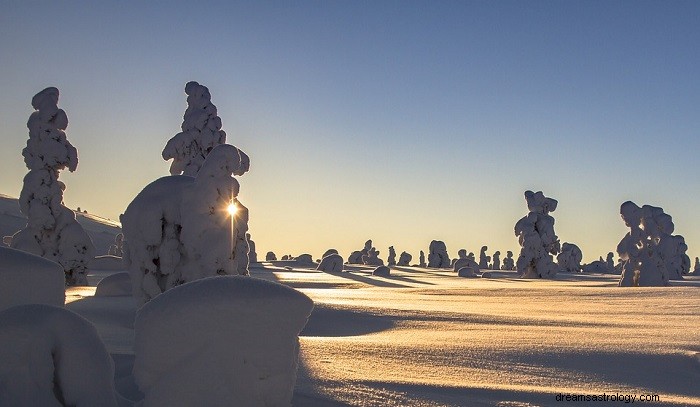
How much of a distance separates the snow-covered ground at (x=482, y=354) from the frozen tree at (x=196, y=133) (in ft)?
29.0

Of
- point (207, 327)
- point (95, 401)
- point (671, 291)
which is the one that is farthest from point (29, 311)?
point (671, 291)

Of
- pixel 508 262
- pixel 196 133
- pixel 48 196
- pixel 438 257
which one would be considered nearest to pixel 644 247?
pixel 196 133

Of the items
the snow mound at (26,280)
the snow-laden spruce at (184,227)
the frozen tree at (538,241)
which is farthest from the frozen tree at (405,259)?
the snow mound at (26,280)

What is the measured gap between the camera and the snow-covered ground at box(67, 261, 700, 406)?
15.6ft

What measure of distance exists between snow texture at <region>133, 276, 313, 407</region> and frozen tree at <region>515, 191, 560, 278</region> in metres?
31.8

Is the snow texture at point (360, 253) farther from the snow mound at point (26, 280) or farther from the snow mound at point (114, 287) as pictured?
the snow mound at point (26, 280)

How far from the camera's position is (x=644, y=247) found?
70.0 ft

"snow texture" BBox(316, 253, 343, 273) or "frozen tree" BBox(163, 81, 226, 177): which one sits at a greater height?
"frozen tree" BBox(163, 81, 226, 177)

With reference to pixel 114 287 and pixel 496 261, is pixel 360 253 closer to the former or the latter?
pixel 496 261

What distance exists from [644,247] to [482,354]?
17155 mm

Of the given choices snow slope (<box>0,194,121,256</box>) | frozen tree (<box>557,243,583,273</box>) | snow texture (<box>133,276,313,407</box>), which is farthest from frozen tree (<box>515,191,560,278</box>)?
snow slope (<box>0,194,121,256</box>)

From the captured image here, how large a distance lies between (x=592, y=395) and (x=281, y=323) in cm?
252

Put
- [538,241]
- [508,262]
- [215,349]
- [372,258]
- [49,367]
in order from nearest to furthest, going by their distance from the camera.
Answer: [215,349], [49,367], [538,241], [372,258], [508,262]

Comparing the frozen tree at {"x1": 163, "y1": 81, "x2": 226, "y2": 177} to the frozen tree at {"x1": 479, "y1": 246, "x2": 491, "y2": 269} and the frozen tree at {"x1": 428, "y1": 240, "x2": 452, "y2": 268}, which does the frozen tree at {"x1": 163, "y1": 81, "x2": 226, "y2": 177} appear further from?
the frozen tree at {"x1": 479, "y1": 246, "x2": 491, "y2": 269}
